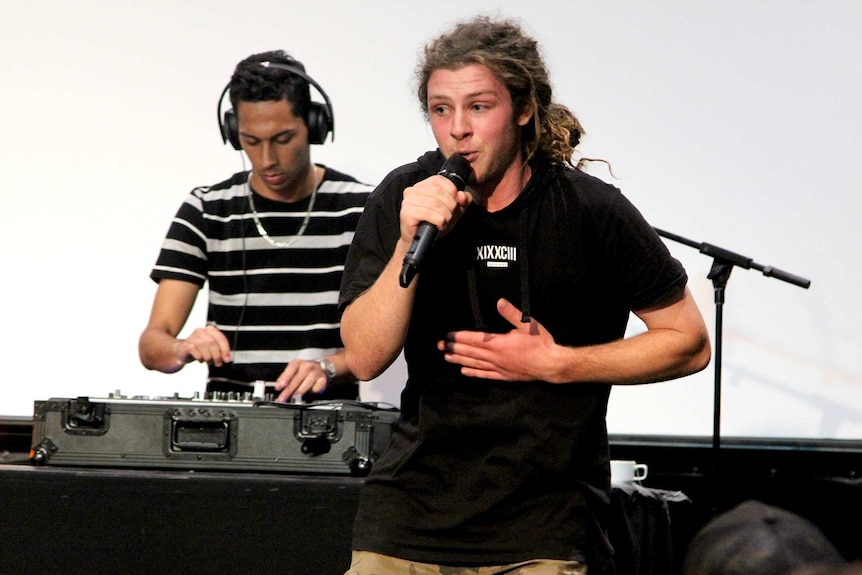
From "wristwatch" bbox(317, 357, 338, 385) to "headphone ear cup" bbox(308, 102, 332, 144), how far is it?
0.75m

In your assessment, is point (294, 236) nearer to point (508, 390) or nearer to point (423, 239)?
point (508, 390)

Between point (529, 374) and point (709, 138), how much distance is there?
1.98 m

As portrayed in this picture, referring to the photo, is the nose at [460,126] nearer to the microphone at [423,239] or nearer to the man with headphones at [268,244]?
the microphone at [423,239]

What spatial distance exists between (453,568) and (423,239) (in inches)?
23.3

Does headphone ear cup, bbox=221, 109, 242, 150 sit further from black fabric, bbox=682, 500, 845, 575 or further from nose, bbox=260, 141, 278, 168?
black fabric, bbox=682, 500, 845, 575

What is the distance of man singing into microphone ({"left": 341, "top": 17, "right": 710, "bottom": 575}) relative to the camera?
6.51 ft

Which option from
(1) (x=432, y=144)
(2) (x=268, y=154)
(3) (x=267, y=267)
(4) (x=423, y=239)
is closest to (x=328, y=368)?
(3) (x=267, y=267)

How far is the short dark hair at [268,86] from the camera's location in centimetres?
340

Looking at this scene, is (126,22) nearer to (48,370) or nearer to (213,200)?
(213,200)

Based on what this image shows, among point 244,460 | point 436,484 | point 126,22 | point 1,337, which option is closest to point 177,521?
point 244,460

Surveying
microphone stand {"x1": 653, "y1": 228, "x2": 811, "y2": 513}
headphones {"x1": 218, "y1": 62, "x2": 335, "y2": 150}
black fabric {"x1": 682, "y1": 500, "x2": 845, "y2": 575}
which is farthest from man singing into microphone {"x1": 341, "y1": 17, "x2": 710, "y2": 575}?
headphones {"x1": 218, "y1": 62, "x2": 335, "y2": 150}

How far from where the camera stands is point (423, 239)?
1.83 m

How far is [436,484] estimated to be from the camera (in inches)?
79.8

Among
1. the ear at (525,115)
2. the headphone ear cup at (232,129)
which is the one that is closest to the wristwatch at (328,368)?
the headphone ear cup at (232,129)
